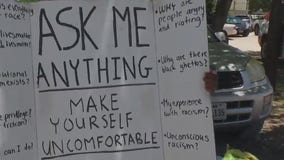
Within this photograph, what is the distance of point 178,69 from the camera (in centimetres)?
328

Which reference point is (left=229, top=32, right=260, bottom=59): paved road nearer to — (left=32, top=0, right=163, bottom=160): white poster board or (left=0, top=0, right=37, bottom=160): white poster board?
(left=32, top=0, right=163, bottom=160): white poster board

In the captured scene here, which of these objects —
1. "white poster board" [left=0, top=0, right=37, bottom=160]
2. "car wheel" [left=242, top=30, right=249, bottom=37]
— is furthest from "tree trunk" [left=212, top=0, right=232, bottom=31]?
"car wheel" [left=242, top=30, right=249, bottom=37]

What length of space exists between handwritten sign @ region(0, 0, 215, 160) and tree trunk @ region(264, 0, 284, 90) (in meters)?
6.08

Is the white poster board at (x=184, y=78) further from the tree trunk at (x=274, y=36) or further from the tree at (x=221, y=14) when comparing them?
the tree at (x=221, y=14)

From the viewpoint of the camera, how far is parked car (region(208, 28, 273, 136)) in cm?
625

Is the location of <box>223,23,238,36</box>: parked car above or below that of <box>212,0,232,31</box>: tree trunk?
above

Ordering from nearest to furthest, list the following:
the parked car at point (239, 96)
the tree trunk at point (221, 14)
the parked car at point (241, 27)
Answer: the parked car at point (239, 96) < the tree trunk at point (221, 14) < the parked car at point (241, 27)

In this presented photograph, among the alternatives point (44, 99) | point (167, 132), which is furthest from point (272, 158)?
point (44, 99)

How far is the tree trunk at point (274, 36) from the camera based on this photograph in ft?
30.0

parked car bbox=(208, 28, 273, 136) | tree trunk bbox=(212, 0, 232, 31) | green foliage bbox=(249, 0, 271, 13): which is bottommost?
parked car bbox=(208, 28, 273, 136)

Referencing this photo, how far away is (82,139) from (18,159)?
0.33 metres

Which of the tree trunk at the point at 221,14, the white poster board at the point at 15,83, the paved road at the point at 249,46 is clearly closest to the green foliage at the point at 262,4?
the paved road at the point at 249,46

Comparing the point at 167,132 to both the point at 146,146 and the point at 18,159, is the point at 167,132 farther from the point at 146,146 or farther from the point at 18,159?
the point at 18,159

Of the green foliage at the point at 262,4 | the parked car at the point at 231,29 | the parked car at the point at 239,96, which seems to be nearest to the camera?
the parked car at the point at 239,96
